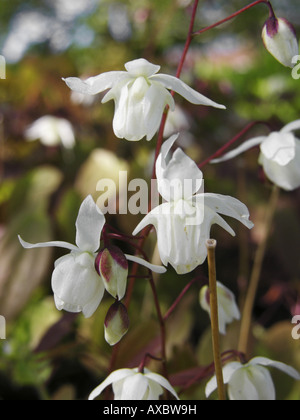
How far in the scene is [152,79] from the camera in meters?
0.46

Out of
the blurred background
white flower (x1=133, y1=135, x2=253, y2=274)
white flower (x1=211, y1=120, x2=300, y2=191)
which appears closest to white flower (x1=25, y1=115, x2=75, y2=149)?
the blurred background

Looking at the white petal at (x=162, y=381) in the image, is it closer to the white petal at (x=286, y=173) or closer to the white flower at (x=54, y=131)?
the white petal at (x=286, y=173)

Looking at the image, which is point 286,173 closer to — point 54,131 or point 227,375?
point 227,375

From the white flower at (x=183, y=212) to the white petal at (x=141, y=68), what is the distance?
0.08 meters

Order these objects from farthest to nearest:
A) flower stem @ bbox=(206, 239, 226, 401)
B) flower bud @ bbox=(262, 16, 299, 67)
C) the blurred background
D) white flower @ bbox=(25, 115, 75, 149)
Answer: white flower @ bbox=(25, 115, 75, 149)
the blurred background
flower bud @ bbox=(262, 16, 299, 67)
flower stem @ bbox=(206, 239, 226, 401)

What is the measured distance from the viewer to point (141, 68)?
453 millimetres

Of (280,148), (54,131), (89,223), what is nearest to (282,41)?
(280,148)

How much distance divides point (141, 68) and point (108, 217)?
0.69 m

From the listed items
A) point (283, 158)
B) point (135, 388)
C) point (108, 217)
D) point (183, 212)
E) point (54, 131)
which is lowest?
point (135, 388)

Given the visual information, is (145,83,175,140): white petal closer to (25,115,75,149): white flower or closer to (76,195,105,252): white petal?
(76,195,105,252): white petal

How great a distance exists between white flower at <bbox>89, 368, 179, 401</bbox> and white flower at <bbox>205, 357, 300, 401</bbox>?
5 cm

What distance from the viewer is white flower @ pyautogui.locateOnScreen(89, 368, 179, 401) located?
45 centimetres

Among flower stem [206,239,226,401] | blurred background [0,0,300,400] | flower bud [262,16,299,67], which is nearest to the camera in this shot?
flower stem [206,239,226,401]

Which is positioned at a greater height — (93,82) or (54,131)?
(54,131)
